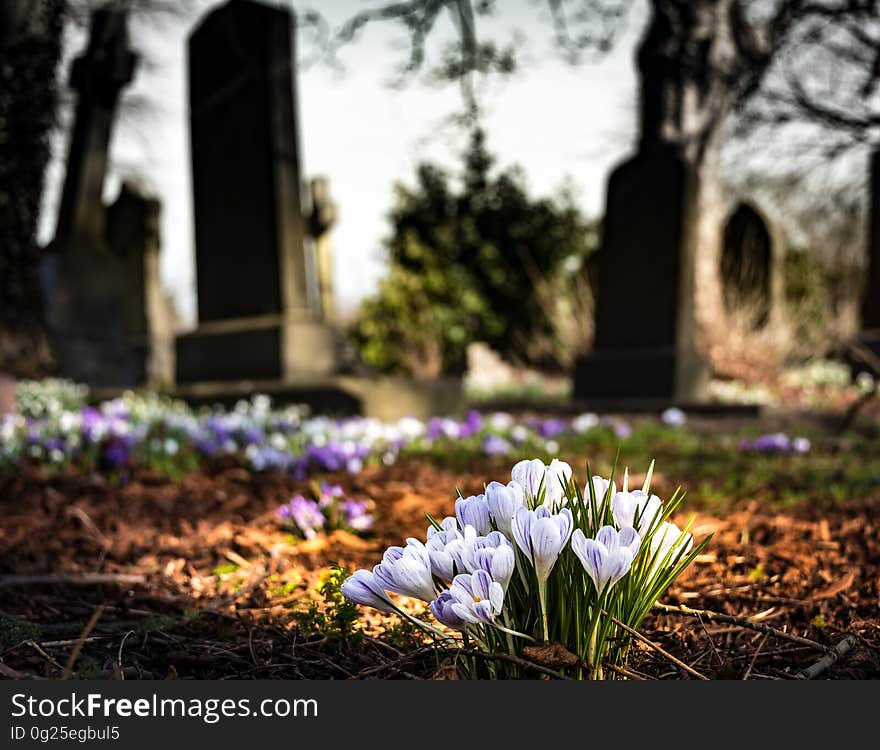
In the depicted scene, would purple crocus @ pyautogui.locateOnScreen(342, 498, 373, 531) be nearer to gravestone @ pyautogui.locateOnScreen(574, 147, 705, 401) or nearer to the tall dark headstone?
the tall dark headstone

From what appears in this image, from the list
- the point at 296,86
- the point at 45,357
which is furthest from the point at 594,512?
the point at 45,357

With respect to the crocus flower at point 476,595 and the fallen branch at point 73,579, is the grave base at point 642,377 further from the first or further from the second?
the crocus flower at point 476,595

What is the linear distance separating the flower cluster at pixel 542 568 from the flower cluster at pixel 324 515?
1333mm

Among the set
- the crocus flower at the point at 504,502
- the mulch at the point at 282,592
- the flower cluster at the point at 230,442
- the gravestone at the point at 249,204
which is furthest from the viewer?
the gravestone at the point at 249,204

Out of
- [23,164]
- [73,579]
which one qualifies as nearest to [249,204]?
[23,164]

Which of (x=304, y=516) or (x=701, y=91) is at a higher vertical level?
(x=701, y=91)

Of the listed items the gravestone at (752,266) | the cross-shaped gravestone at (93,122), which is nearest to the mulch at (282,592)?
the cross-shaped gravestone at (93,122)

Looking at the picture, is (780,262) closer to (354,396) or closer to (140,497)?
(354,396)

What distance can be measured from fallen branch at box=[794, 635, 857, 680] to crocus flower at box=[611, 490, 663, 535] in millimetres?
377

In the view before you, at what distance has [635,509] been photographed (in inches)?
54.9

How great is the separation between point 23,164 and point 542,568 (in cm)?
980

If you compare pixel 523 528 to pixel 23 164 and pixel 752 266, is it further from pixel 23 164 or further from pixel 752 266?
pixel 752 266

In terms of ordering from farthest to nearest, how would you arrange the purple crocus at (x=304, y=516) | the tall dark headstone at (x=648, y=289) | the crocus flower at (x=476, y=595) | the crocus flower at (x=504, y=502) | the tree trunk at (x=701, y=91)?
1. the tree trunk at (x=701, y=91)
2. the tall dark headstone at (x=648, y=289)
3. the purple crocus at (x=304, y=516)
4. the crocus flower at (x=504, y=502)
5. the crocus flower at (x=476, y=595)

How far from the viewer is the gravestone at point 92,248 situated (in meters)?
11.4
